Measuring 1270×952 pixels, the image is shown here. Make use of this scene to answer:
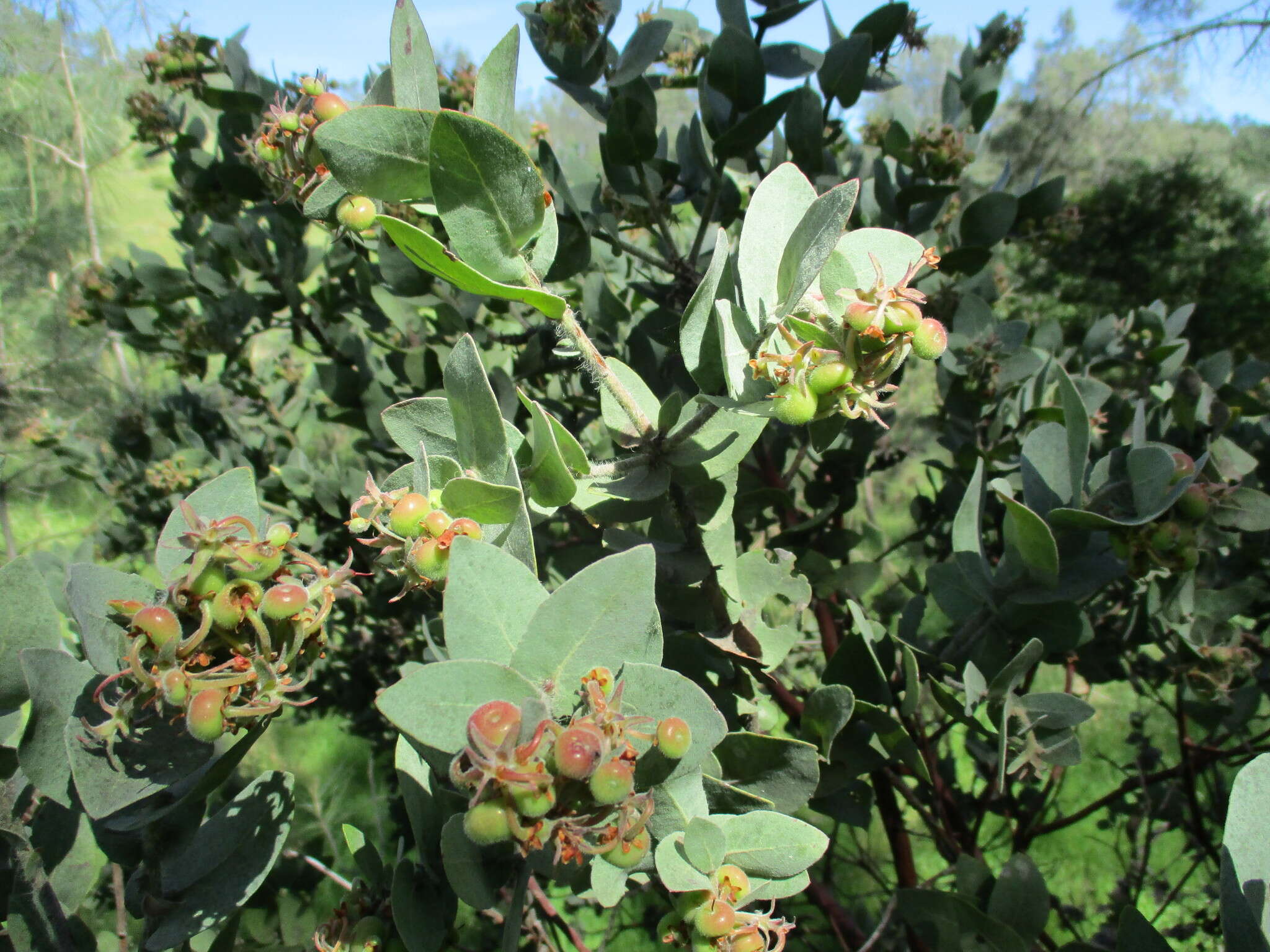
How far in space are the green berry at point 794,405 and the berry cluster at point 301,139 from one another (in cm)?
39

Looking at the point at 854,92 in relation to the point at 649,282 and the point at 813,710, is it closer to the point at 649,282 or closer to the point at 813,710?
the point at 649,282

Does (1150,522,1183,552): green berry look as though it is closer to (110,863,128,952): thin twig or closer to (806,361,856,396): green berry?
(806,361,856,396): green berry

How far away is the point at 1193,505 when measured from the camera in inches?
34.5

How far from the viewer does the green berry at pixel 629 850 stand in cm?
49

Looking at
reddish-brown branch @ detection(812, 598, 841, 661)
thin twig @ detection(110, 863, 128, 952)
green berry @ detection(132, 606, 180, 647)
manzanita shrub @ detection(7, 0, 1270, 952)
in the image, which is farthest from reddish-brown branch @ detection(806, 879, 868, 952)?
green berry @ detection(132, 606, 180, 647)

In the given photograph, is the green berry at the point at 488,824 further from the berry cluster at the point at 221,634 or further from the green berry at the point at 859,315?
the green berry at the point at 859,315

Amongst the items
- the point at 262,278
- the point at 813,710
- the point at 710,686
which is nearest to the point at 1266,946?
the point at 813,710

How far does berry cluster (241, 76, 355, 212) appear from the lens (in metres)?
0.62

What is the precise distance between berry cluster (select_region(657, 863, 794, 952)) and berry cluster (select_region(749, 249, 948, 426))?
319 millimetres

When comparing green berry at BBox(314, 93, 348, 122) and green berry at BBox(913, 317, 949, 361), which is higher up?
green berry at BBox(314, 93, 348, 122)

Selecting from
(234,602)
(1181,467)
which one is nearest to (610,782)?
(234,602)

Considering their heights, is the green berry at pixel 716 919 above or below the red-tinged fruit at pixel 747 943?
above

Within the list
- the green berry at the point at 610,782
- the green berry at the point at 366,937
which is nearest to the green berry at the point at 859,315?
the green berry at the point at 610,782

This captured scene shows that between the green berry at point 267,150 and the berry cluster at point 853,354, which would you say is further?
the green berry at point 267,150
